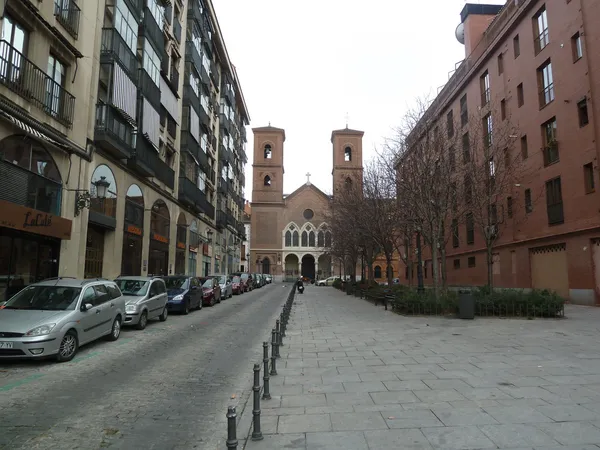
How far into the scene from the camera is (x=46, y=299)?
9.43 meters

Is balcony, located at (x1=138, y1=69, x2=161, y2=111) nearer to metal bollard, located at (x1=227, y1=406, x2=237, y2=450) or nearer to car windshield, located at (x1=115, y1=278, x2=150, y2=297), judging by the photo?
car windshield, located at (x1=115, y1=278, x2=150, y2=297)

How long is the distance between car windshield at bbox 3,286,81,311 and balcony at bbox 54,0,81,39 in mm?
10817

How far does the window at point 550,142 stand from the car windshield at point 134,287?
20615 millimetres

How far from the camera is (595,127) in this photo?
64.4 feet

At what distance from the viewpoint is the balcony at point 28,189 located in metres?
13.2

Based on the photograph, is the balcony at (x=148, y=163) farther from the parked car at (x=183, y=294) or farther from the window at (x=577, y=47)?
the window at (x=577, y=47)

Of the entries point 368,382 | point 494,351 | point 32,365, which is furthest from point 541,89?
point 32,365

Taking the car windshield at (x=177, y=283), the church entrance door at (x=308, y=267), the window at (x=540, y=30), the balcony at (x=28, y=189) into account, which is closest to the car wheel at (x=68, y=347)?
the balcony at (x=28, y=189)

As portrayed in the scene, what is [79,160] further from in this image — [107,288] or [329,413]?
[329,413]

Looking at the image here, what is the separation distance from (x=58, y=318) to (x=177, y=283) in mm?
10527

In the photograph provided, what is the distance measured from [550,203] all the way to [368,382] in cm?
2055

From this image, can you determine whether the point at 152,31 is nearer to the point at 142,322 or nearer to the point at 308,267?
the point at 142,322

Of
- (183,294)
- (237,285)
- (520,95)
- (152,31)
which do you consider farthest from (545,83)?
(237,285)

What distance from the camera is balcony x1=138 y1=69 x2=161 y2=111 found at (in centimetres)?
2255
